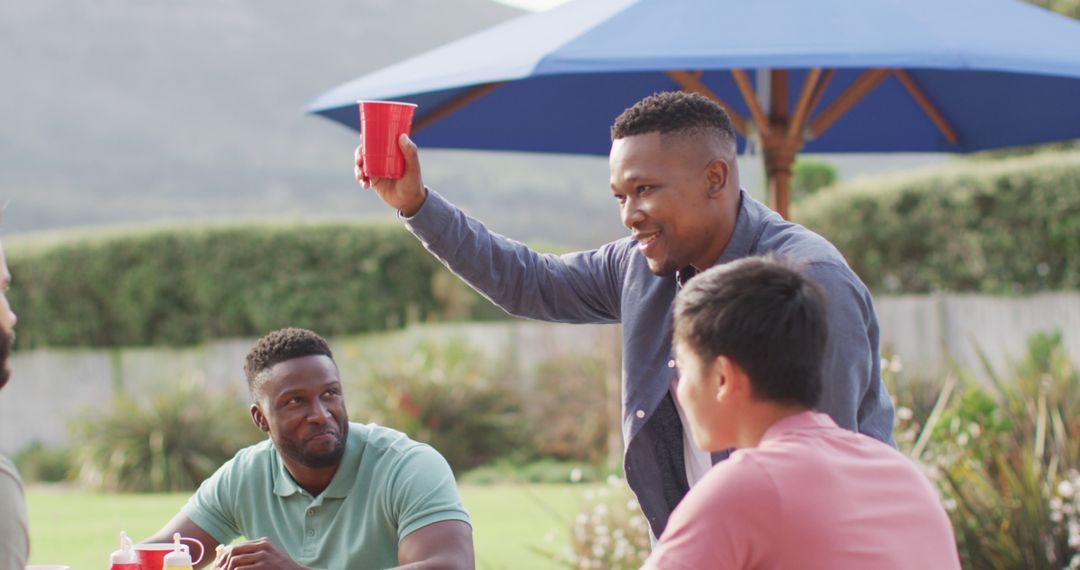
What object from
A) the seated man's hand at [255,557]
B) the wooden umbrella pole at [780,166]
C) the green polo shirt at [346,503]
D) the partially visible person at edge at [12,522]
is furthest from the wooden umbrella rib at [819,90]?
the partially visible person at edge at [12,522]

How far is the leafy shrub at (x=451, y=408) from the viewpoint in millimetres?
13352

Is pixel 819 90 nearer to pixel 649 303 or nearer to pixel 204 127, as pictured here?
pixel 649 303

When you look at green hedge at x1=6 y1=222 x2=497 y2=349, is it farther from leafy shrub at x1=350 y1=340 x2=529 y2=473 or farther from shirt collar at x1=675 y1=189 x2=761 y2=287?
shirt collar at x1=675 y1=189 x2=761 y2=287

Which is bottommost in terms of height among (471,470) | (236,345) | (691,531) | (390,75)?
(471,470)

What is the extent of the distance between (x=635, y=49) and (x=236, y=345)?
38.6 feet

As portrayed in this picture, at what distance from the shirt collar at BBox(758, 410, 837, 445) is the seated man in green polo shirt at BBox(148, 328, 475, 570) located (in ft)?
→ 4.19

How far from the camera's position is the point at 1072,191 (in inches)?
509

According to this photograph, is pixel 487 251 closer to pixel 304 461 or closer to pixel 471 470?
pixel 304 461

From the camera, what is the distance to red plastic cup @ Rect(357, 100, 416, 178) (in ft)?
10.2

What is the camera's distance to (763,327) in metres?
2.09

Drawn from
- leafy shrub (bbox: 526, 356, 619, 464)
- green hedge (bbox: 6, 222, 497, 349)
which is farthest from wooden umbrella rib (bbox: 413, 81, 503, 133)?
green hedge (bbox: 6, 222, 497, 349)

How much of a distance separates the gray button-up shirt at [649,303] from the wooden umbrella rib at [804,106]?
2.13 meters

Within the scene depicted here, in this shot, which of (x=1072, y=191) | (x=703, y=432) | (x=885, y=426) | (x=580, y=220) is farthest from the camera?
(x=580, y=220)

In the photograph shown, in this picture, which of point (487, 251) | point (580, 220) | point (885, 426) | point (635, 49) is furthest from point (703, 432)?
point (580, 220)
